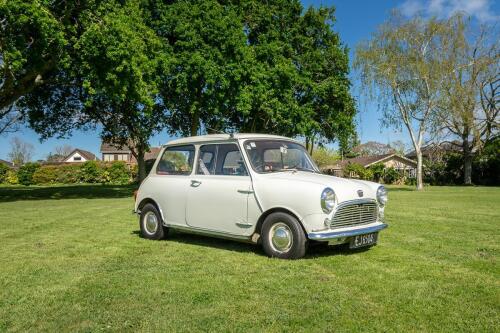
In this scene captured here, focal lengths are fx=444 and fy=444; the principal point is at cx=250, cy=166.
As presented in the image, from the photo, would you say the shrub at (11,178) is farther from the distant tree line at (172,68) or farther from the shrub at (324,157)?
the shrub at (324,157)

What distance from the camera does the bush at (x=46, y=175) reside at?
4938 centimetres

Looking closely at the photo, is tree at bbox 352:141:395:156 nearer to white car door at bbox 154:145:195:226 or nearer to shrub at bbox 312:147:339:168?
shrub at bbox 312:147:339:168

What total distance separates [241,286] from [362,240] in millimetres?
2379

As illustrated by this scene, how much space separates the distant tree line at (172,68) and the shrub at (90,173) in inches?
836

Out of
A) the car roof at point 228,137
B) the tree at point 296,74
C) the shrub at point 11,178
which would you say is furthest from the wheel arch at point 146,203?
the shrub at point 11,178

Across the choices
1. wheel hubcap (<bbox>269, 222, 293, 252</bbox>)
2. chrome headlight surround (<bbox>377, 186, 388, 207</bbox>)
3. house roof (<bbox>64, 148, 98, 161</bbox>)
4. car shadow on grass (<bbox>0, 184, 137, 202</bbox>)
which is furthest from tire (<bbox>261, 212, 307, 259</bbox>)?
house roof (<bbox>64, 148, 98, 161</bbox>)

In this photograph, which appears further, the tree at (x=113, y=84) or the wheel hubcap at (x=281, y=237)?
the tree at (x=113, y=84)

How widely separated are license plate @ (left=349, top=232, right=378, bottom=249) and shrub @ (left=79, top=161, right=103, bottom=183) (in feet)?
160

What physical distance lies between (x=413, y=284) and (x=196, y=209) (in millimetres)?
3847

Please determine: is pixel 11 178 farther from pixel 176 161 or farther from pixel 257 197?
pixel 257 197

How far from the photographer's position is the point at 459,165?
50.5 meters

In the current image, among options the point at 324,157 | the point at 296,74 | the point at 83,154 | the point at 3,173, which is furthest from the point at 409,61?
the point at 83,154

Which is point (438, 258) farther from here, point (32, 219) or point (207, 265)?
point (32, 219)

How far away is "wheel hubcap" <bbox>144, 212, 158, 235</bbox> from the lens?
8531 mm
